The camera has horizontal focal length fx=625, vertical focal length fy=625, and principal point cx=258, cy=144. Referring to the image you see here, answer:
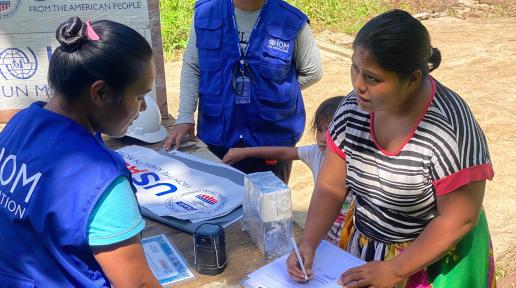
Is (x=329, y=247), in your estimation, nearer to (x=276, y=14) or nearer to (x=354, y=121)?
(x=354, y=121)

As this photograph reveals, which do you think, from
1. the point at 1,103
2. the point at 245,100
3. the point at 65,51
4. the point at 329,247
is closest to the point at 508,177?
the point at 245,100

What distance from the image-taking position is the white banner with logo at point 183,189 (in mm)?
2080

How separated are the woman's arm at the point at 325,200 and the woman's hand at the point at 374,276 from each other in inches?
5.8

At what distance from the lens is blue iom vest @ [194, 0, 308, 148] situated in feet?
8.39

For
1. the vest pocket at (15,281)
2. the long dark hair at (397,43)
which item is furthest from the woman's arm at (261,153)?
the vest pocket at (15,281)

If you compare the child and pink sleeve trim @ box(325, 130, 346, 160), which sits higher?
pink sleeve trim @ box(325, 130, 346, 160)

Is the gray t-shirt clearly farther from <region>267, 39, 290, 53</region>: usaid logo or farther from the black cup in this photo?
the black cup

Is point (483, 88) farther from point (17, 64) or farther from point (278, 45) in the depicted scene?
point (17, 64)

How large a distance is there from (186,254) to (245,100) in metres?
0.89

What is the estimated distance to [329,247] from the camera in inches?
72.2

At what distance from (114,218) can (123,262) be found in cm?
10

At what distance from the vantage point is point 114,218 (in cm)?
122

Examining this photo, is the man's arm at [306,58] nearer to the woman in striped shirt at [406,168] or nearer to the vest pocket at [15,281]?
the woman in striped shirt at [406,168]

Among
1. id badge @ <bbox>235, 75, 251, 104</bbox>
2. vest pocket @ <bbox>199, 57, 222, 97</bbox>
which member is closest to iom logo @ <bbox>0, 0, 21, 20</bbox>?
vest pocket @ <bbox>199, 57, 222, 97</bbox>
